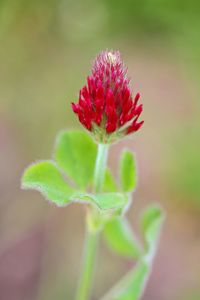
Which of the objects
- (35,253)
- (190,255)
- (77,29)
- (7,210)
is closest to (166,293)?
(190,255)

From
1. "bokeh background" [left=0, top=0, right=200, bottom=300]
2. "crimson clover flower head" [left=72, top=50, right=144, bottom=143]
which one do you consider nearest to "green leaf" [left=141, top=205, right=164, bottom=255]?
"crimson clover flower head" [left=72, top=50, right=144, bottom=143]

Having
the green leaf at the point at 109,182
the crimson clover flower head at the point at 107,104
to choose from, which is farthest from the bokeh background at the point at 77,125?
the crimson clover flower head at the point at 107,104

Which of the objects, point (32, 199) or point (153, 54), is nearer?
point (32, 199)

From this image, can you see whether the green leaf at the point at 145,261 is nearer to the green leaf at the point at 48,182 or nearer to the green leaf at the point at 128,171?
the green leaf at the point at 128,171

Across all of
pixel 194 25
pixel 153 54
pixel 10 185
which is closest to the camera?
pixel 10 185

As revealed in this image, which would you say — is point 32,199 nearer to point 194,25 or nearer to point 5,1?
point 5,1

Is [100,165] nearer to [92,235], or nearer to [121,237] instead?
[92,235]

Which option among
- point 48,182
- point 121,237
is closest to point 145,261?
point 121,237
